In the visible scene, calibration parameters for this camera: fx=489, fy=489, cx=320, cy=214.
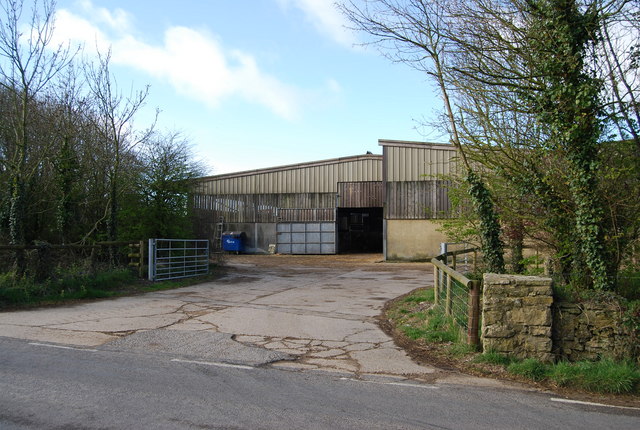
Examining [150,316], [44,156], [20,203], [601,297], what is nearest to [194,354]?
[150,316]

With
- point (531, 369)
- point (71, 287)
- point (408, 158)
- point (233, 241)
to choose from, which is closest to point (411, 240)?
point (408, 158)

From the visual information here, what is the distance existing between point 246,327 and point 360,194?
24.2 meters

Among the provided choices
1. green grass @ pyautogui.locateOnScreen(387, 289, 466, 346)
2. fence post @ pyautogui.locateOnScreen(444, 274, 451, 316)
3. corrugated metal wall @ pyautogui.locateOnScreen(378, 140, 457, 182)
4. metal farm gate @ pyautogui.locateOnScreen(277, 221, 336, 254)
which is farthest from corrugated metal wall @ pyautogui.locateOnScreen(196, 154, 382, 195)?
fence post @ pyautogui.locateOnScreen(444, 274, 451, 316)

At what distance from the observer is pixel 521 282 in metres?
6.68

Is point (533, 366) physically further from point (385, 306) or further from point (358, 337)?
point (385, 306)

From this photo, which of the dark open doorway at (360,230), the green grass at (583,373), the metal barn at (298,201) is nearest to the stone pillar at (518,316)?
the green grass at (583,373)

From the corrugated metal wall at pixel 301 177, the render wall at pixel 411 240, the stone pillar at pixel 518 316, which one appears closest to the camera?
the stone pillar at pixel 518 316

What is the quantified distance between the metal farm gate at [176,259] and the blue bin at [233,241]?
45.7 ft

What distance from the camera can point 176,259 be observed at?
1845 cm

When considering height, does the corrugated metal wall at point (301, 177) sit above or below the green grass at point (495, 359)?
above

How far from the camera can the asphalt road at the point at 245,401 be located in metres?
4.57

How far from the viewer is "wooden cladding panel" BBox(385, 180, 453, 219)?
1131 inches

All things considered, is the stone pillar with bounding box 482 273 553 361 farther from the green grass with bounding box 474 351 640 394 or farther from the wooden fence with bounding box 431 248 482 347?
the wooden fence with bounding box 431 248 482 347

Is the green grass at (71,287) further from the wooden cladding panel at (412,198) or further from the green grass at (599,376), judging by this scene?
the wooden cladding panel at (412,198)
